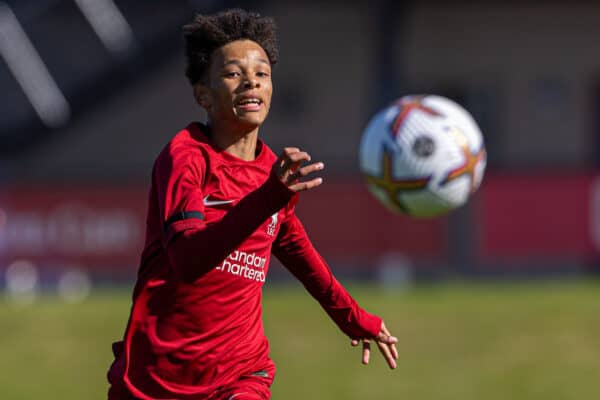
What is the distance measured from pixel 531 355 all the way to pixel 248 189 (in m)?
6.88

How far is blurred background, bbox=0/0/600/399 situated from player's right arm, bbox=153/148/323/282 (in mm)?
5194

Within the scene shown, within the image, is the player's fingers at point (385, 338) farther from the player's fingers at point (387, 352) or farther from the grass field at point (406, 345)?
the grass field at point (406, 345)

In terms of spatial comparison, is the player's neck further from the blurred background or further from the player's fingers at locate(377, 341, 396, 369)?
the blurred background

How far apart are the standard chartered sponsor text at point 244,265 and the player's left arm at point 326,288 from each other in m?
0.38

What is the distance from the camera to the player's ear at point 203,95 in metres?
4.91

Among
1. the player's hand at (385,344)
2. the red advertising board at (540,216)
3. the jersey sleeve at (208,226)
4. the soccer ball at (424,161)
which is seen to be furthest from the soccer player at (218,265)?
the red advertising board at (540,216)

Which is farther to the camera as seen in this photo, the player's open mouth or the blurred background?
the blurred background

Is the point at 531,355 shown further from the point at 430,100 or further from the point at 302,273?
the point at 302,273

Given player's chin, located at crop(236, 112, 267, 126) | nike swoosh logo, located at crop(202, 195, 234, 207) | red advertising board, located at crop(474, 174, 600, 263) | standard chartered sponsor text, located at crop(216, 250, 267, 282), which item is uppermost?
player's chin, located at crop(236, 112, 267, 126)

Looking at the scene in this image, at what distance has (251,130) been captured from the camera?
4.92 meters

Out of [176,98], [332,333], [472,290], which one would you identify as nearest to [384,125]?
[332,333]

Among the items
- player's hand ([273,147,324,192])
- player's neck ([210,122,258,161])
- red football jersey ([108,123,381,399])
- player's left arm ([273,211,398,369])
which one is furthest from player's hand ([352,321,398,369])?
player's hand ([273,147,324,192])

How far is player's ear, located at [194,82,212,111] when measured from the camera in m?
4.91

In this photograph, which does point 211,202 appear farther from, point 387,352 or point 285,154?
point 387,352
